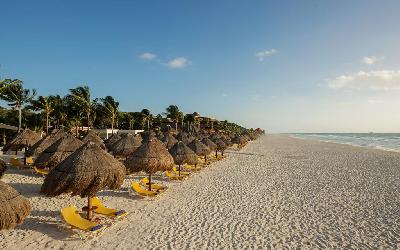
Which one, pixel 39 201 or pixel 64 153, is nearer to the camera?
pixel 39 201

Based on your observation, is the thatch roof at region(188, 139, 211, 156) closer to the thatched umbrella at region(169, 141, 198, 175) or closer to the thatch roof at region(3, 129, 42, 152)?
the thatched umbrella at region(169, 141, 198, 175)

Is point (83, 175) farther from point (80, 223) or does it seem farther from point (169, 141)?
point (169, 141)

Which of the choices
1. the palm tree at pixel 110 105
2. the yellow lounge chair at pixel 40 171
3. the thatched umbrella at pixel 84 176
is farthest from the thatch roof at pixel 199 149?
the palm tree at pixel 110 105

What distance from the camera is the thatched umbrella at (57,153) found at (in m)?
12.6

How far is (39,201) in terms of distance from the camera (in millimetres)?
9828

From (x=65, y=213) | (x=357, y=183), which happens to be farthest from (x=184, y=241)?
(x=357, y=183)

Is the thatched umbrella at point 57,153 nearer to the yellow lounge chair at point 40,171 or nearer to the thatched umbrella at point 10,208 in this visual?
the yellow lounge chair at point 40,171

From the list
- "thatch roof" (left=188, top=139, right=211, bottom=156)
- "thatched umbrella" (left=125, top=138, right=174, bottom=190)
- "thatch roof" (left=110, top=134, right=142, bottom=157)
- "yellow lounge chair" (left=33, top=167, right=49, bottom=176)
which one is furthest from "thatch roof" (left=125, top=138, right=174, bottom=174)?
"thatch roof" (left=188, top=139, right=211, bottom=156)

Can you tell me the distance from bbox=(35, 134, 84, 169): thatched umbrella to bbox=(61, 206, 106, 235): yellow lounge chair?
5524mm

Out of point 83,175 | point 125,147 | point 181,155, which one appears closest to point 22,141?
point 125,147

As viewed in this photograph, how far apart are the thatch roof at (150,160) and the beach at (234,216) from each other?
38.9 inches

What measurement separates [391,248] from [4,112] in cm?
4477

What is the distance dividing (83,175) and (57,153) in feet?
19.3

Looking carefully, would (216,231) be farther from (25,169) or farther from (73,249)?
(25,169)
